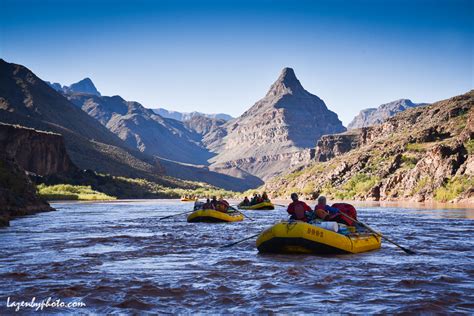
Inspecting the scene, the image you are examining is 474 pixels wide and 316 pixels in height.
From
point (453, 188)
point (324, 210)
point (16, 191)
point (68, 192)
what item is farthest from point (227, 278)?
point (68, 192)

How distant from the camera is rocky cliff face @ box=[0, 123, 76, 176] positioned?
110312 millimetres

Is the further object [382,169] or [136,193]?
[136,193]

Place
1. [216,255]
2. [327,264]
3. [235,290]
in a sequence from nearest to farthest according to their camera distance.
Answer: [235,290], [327,264], [216,255]

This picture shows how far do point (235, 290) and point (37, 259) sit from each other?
7328 millimetres

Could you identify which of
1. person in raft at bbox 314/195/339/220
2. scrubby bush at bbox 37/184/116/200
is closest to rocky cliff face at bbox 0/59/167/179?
scrubby bush at bbox 37/184/116/200

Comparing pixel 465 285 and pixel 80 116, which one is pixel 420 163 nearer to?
pixel 465 285

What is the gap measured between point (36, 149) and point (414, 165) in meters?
75.4

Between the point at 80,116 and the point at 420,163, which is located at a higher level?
the point at 80,116

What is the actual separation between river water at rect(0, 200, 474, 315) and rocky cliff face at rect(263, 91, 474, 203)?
166ft

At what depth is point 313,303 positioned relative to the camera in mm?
10164

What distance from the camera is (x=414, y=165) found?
3597 inches

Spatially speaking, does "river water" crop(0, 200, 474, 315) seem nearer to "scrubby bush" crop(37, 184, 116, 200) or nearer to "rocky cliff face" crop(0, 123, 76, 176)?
"scrubby bush" crop(37, 184, 116, 200)

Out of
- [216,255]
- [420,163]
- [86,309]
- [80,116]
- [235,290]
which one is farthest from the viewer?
[80,116]

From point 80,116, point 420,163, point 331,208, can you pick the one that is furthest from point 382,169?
point 80,116
